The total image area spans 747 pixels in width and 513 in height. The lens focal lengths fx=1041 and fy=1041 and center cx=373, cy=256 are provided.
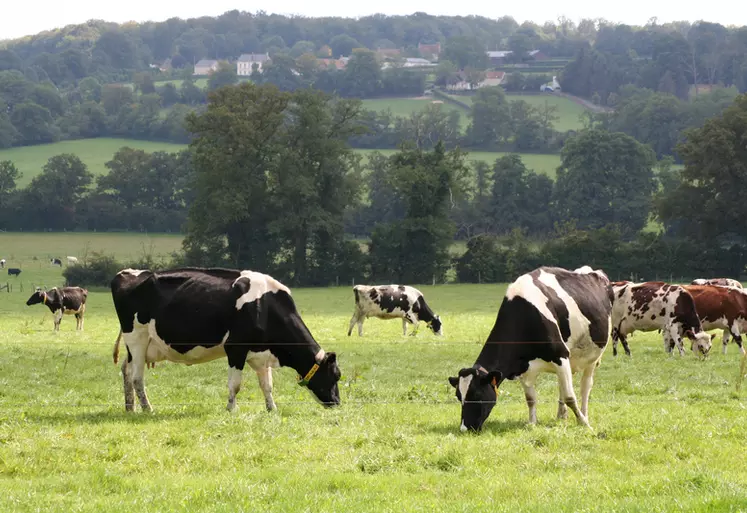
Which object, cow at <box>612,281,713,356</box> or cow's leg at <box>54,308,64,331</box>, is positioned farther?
cow's leg at <box>54,308,64,331</box>

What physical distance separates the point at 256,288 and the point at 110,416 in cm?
300

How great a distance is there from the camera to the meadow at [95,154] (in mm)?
142587

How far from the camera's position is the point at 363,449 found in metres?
13.1

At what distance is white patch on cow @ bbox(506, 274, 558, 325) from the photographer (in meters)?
14.9

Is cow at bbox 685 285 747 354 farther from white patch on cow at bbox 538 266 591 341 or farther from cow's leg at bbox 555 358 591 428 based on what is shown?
cow's leg at bbox 555 358 591 428

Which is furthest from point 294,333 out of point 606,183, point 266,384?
point 606,183

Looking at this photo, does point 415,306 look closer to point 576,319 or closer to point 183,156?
point 576,319

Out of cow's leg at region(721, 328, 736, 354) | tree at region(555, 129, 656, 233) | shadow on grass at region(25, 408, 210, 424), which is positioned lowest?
tree at region(555, 129, 656, 233)

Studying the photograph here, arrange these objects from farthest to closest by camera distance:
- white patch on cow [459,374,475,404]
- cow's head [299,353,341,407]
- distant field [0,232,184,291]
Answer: distant field [0,232,184,291], cow's head [299,353,341,407], white patch on cow [459,374,475,404]

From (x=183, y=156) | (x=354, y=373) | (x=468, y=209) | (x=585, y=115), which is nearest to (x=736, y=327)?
(x=354, y=373)

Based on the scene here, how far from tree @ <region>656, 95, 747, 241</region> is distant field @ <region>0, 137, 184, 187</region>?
83561 millimetres

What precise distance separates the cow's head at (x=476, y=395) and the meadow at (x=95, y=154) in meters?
122

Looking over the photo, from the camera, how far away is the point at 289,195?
264ft

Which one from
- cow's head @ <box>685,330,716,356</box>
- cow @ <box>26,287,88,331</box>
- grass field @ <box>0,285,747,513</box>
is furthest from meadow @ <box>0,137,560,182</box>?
grass field @ <box>0,285,747,513</box>
